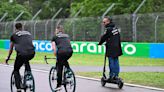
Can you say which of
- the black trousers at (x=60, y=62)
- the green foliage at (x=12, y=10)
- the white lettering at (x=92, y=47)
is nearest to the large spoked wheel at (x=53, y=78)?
the black trousers at (x=60, y=62)

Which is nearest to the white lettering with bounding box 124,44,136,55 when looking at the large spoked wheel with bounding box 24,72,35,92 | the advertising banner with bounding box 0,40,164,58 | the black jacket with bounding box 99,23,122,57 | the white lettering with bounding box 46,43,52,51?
the advertising banner with bounding box 0,40,164,58

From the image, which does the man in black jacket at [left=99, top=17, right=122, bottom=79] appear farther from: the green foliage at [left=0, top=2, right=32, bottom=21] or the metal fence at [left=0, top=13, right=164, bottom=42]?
the green foliage at [left=0, top=2, right=32, bottom=21]

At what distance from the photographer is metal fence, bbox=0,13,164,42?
29116mm

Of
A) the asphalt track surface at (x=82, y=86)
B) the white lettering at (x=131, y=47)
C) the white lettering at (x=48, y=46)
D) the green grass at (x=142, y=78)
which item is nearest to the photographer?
the asphalt track surface at (x=82, y=86)

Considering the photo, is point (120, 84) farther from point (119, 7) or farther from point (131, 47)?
point (119, 7)

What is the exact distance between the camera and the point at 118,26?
31.8 meters

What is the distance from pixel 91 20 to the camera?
1340 inches

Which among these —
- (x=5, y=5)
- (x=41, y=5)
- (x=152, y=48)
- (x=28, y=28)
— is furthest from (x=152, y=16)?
(x=41, y=5)

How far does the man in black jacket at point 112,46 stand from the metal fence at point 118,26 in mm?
15335

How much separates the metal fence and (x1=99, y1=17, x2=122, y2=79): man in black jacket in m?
15.3

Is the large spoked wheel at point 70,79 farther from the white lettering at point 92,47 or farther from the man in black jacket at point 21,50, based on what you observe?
the white lettering at point 92,47

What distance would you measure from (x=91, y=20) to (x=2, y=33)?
1391 cm

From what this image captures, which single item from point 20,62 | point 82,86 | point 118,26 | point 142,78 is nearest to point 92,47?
point 118,26

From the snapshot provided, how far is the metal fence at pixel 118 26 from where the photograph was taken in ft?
95.5
